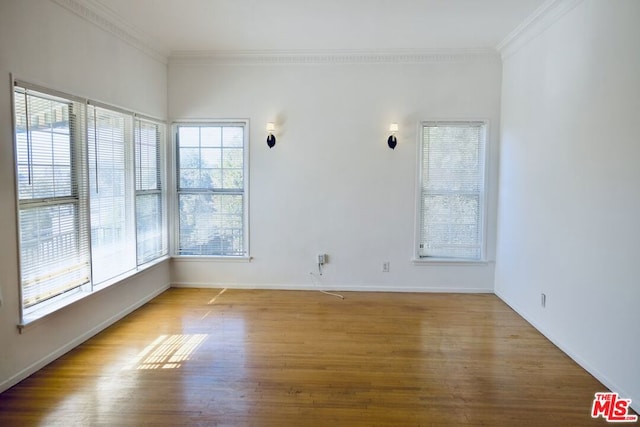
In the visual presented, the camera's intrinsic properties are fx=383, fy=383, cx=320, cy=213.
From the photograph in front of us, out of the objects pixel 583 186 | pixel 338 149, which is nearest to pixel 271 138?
pixel 338 149

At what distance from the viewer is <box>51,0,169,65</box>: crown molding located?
3080mm

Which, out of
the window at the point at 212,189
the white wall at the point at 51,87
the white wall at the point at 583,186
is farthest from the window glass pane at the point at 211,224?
the white wall at the point at 583,186

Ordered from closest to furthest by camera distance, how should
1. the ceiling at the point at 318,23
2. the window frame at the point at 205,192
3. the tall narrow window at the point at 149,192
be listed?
the ceiling at the point at 318,23 < the tall narrow window at the point at 149,192 < the window frame at the point at 205,192

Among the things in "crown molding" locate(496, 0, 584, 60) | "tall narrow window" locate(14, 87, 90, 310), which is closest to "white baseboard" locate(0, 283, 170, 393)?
"tall narrow window" locate(14, 87, 90, 310)

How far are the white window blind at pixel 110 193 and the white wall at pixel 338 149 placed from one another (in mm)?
1099

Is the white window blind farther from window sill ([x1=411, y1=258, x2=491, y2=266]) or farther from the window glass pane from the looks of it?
window sill ([x1=411, y1=258, x2=491, y2=266])

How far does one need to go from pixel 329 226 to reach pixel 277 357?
202 cm

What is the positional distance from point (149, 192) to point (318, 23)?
2566mm

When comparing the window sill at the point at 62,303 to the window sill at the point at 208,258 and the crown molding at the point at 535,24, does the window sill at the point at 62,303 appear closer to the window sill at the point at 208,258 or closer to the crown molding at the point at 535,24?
the window sill at the point at 208,258

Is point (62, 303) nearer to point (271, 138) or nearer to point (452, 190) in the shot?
point (271, 138)

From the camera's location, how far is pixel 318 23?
368cm

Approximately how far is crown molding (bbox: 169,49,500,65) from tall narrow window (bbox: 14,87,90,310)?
6.05 feet

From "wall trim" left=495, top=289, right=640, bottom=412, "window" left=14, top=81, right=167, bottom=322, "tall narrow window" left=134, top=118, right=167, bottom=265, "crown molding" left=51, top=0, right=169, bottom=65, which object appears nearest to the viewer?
"wall trim" left=495, top=289, right=640, bottom=412

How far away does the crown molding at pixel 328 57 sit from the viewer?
4.42 meters
